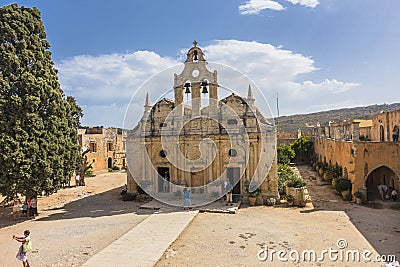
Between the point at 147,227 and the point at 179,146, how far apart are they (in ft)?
23.5

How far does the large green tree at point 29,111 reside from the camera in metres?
14.8

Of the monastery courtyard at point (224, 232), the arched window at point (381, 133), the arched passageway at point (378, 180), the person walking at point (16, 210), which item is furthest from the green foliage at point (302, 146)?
the person walking at point (16, 210)

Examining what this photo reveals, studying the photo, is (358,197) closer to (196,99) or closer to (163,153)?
(196,99)

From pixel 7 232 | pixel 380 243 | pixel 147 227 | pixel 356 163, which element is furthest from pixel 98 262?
pixel 356 163

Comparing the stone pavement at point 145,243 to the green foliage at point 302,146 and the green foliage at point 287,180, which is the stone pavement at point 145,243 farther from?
the green foliage at point 302,146

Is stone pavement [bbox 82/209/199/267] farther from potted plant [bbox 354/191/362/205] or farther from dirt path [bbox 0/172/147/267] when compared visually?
potted plant [bbox 354/191/362/205]

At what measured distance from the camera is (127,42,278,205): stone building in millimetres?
19656

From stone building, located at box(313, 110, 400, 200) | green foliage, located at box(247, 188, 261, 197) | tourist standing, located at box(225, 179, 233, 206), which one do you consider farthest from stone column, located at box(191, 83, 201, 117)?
stone building, located at box(313, 110, 400, 200)

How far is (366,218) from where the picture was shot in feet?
50.5

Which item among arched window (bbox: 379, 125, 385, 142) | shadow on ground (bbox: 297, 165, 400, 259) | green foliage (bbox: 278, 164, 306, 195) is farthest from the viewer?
arched window (bbox: 379, 125, 385, 142)

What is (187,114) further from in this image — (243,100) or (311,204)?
(311,204)

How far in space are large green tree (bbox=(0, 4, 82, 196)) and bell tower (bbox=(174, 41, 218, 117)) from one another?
742 centimetres

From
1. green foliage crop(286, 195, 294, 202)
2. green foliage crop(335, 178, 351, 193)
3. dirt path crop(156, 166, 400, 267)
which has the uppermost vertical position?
green foliage crop(335, 178, 351, 193)

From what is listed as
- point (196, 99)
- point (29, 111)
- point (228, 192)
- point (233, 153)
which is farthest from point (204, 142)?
point (29, 111)
